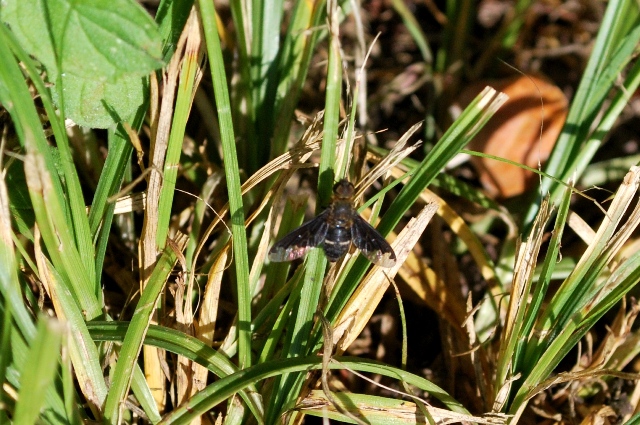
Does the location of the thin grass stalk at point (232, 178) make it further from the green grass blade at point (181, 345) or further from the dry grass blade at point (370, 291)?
the dry grass blade at point (370, 291)

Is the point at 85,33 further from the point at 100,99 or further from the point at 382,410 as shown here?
the point at 382,410

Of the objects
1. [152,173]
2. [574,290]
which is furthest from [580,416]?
[152,173]

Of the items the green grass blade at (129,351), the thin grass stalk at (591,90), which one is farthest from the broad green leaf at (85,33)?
the thin grass stalk at (591,90)

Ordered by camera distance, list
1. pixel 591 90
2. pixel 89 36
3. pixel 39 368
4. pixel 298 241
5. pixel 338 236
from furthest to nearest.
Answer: pixel 591 90 < pixel 298 241 < pixel 338 236 < pixel 89 36 < pixel 39 368

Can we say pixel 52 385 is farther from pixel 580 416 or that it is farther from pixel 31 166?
pixel 580 416

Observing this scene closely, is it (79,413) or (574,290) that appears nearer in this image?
(79,413)

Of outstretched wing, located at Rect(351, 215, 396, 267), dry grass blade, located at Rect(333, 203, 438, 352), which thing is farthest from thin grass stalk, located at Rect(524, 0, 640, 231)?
outstretched wing, located at Rect(351, 215, 396, 267)

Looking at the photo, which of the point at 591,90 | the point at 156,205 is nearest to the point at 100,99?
the point at 156,205
